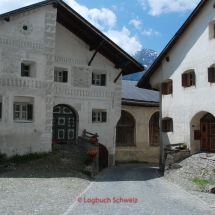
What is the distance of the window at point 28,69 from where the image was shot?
676 inches

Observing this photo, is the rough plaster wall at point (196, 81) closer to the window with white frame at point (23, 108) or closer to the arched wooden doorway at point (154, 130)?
the arched wooden doorway at point (154, 130)

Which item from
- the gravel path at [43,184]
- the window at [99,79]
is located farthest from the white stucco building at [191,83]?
the gravel path at [43,184]

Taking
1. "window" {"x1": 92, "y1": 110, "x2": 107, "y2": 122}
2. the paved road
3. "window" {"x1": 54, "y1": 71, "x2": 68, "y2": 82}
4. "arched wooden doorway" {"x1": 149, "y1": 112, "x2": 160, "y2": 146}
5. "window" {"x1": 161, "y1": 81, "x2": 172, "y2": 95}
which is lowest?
the paved road

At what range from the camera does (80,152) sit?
58.7ft

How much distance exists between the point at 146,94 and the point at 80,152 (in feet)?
34.5

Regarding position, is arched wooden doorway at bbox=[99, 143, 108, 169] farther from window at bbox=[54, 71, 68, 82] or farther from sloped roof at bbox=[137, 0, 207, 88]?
window at bbox=[54, 71, 68, 82]

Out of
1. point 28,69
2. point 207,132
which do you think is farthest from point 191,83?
point 28,69

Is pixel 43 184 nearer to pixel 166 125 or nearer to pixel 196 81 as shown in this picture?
pixel 196 81

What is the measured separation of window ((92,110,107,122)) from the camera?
21.0 metres

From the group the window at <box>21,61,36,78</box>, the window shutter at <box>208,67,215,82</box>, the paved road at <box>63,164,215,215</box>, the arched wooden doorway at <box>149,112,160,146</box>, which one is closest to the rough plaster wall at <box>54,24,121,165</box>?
the window at <box>21,61,36,78</box>

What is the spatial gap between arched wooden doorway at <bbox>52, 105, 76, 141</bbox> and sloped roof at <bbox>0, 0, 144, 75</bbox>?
417cm

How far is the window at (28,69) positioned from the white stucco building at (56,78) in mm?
53

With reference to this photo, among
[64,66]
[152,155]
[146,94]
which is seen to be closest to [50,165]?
[64,66]

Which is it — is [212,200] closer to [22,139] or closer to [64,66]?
[22,139]
